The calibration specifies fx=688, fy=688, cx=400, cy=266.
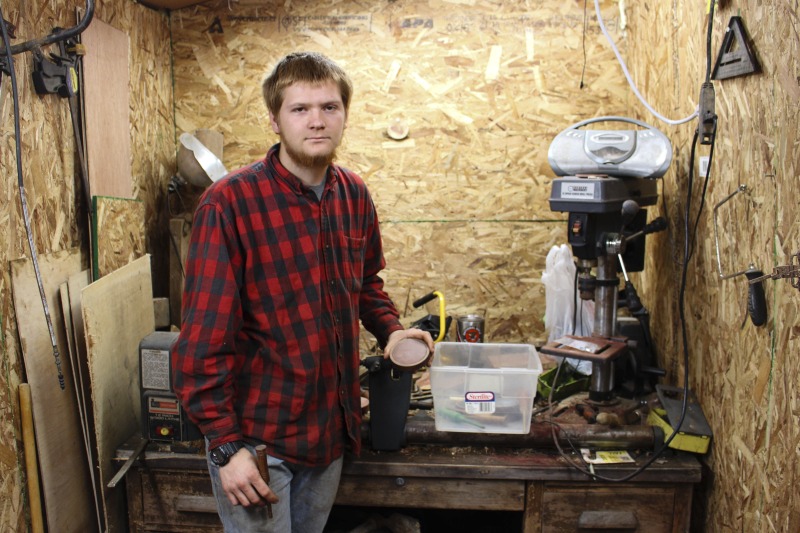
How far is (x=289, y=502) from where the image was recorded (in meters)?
1.67

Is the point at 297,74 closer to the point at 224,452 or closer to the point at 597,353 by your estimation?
the point at 224,452

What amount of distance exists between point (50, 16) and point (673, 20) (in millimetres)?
2016

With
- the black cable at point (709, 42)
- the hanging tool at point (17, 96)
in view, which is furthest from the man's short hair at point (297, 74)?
the black cable at point (709, 42)

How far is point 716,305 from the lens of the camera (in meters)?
1.97

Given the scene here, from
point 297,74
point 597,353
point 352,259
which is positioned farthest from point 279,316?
point 597,353

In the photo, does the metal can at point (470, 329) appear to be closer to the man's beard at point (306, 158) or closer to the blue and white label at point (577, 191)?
the blue and white label at point (577, 191)

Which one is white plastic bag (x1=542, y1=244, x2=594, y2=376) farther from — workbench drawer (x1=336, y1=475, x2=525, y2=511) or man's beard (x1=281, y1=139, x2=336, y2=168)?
man's beard (x1=281, y1=139, x2=336, y2=168)

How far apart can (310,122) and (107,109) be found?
3.87 ft

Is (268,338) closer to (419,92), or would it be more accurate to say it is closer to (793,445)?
(793,445)

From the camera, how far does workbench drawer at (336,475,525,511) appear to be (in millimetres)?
2004

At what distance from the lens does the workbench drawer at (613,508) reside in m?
1.98

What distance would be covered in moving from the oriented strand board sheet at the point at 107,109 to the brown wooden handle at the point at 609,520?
1867 millimetres

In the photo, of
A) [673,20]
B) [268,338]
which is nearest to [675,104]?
[673,20]

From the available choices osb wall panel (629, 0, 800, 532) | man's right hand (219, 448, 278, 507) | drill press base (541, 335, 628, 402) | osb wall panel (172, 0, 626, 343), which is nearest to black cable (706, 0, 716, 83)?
osb wall panel (629, 0, 800, 532)
